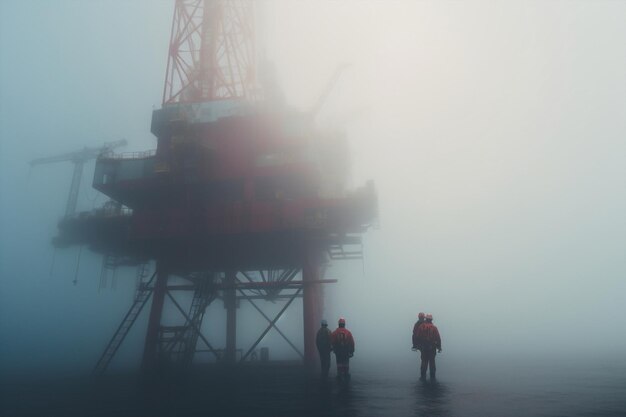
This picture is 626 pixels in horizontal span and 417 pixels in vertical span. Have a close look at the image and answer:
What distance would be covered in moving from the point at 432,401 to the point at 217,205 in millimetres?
19996

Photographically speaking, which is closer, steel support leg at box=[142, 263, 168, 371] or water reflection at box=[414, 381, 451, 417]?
water reflection at box=[414, 381, 451, 417]

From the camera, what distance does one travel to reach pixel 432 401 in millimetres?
12430

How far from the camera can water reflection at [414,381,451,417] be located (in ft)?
34.5

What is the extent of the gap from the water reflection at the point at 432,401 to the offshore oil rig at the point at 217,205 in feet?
43.8

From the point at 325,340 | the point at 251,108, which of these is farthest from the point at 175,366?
the point at 251,108

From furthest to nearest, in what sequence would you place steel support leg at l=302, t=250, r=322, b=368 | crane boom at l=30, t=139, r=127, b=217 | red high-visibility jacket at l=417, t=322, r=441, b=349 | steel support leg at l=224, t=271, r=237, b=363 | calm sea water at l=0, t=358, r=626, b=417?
crane boom at l=30, t=139, r=127, b=217
steel support leg at l=224, t=271, r=237, b=363
steel support leg at l=302, t=250, r=322, b=368
red high-visibility jacket at l=417, t=322, r=441, b=349
calm sea water at l=0, t=358, r=626, b=417

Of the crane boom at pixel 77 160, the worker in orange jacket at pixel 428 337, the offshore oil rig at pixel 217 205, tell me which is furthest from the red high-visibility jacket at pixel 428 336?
the crane boom at pixel 77 160

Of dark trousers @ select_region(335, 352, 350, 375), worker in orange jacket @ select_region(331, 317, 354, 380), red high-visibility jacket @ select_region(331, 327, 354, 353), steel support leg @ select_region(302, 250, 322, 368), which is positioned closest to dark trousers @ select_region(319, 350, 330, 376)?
dark trousers @ select_region(335, 352, 350, 375)

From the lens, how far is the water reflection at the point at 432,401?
1052cm

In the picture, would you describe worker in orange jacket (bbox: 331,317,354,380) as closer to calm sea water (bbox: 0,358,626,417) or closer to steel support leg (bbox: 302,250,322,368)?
calm sea water (bbox: 0,358,626,417)

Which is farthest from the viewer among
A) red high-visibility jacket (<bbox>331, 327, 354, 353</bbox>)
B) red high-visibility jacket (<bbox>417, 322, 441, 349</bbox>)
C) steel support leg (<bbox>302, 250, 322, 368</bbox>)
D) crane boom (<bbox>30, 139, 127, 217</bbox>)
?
crane boom (<bbox>30, 139, 127, 217</bbox>)

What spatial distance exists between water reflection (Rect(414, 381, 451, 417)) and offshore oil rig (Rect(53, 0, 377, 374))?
525 inches

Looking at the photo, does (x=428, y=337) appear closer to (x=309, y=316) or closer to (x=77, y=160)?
(x=309, y=316)

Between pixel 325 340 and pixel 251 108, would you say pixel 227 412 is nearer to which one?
pixel 325 340
